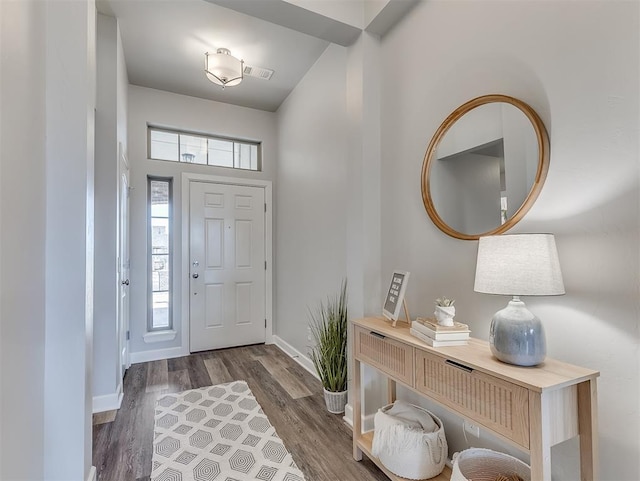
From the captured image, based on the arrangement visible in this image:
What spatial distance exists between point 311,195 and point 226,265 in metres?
1.44

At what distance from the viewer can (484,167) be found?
153 cm

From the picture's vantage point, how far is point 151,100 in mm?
3549

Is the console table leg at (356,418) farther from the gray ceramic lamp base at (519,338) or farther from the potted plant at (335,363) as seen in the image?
the gray ceramic lamp base at (519,338)

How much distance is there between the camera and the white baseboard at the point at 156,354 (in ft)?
11.2

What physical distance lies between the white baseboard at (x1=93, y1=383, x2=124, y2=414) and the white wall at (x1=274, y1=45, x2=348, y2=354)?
1.64 metres

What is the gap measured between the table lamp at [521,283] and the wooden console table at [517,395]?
0.06 metres

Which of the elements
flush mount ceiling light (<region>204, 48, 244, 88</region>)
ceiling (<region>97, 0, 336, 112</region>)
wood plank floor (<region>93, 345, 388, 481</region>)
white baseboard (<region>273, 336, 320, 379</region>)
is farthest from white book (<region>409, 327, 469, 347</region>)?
flush mount ceiling light (<region>204, 48, 244, 88</region>)

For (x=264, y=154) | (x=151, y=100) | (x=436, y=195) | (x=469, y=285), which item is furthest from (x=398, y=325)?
(x=151, y=100)

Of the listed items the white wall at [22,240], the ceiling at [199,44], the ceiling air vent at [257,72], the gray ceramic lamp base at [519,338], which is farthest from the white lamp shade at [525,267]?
the ceiling air vent at [257,72]

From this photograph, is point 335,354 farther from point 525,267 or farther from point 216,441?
point 525,267

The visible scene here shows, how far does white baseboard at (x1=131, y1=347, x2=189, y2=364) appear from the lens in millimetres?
3420

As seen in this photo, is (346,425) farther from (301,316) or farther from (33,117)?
(33,117)

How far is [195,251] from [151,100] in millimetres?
1742

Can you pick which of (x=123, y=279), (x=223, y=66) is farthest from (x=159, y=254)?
(x=223, y=66)
